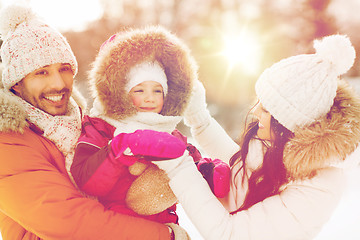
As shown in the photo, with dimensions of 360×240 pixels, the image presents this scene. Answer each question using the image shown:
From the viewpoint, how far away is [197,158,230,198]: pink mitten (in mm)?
1370

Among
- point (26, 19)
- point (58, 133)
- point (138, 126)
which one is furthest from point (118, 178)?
point (26, 19)

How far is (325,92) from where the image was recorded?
45.9 inches

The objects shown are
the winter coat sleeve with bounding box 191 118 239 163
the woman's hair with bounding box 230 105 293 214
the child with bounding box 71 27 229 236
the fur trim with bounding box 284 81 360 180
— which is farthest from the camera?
the winter coat sleeve with bounding box 191 118 239 163

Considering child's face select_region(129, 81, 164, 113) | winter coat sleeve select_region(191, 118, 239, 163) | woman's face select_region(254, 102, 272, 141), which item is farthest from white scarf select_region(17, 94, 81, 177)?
woman's face select_region(254, 102, 272, 141)

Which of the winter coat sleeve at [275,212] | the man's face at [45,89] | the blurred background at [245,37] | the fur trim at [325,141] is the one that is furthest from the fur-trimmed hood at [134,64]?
the blurred background at [245,37]

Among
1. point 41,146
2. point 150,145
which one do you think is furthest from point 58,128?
point 150,145

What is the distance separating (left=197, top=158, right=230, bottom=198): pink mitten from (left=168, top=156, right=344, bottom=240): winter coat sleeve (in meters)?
0.14

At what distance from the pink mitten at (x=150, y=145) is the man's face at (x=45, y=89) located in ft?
1.67

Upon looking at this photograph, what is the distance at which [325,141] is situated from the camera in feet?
3.53

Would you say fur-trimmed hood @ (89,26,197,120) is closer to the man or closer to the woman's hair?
the man

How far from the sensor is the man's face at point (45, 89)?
1.40 m

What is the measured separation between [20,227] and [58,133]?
464 mm

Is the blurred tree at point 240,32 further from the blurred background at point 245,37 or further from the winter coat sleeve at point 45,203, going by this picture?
the winter coat sleeve at point 45,203

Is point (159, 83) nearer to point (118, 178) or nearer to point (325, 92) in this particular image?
point (118, 178)
